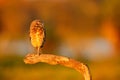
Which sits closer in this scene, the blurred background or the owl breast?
the owl breast

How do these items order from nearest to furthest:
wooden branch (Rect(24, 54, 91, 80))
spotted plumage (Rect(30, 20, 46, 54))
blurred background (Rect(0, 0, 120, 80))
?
wooden branch (Rect(24, 54, 91, 80)) < spotted plumage (Rect(30, 20, 46, 54)) < blurred background (Rect(0, 0, 120, 80))

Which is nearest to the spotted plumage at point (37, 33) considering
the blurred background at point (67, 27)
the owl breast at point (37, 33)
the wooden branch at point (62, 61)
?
the owl breast at point (37, 33)

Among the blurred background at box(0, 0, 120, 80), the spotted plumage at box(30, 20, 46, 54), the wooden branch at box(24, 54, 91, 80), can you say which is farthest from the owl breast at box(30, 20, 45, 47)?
the blurred background at box(0, 0, 120, 80)

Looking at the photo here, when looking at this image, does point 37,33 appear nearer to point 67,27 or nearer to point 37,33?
point 37,33

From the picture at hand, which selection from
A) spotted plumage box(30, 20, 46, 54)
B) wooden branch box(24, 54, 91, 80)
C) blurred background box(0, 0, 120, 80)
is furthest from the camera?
blurred background box(0, 0, 120, 80)

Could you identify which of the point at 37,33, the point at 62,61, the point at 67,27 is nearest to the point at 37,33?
the point at 37,33

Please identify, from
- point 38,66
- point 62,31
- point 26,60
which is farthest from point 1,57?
point 26,60

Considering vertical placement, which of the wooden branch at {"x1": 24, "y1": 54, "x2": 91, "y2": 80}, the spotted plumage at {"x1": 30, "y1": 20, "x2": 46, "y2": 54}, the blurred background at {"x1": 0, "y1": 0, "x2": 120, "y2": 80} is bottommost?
the blurred background at {"x1": 0, "y1": 0, "x2": 120, "y2": 80}

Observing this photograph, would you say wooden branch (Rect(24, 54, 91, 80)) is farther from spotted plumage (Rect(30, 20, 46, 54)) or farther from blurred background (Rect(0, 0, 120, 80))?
blurred background (Rect(0, 0, 120, 80))

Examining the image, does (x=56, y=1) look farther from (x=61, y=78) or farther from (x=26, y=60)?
(x=26, y=60)
